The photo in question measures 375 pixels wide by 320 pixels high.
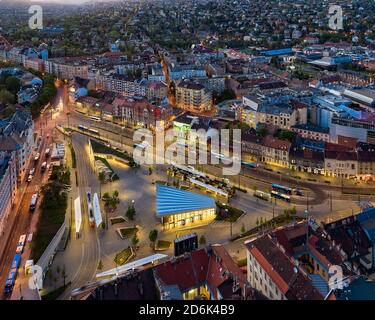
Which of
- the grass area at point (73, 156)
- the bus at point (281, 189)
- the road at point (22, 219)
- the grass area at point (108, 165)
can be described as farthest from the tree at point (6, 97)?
the bus at point (281, 189)

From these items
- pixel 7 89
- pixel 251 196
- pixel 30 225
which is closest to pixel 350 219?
pixel 251 196

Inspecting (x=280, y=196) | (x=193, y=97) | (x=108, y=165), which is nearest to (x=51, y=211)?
(x=108, y=165)

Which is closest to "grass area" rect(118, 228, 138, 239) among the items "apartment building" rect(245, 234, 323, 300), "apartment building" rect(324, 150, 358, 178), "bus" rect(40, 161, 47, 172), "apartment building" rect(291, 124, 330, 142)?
"apartment building" rect(245, 234, 323, 300)

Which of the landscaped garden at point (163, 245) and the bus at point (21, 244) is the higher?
the bus at point (21, 244)

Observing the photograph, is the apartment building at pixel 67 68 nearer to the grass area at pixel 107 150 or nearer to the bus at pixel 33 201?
the grass area at pixel 107 150

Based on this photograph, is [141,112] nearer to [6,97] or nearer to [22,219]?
[6,97]
